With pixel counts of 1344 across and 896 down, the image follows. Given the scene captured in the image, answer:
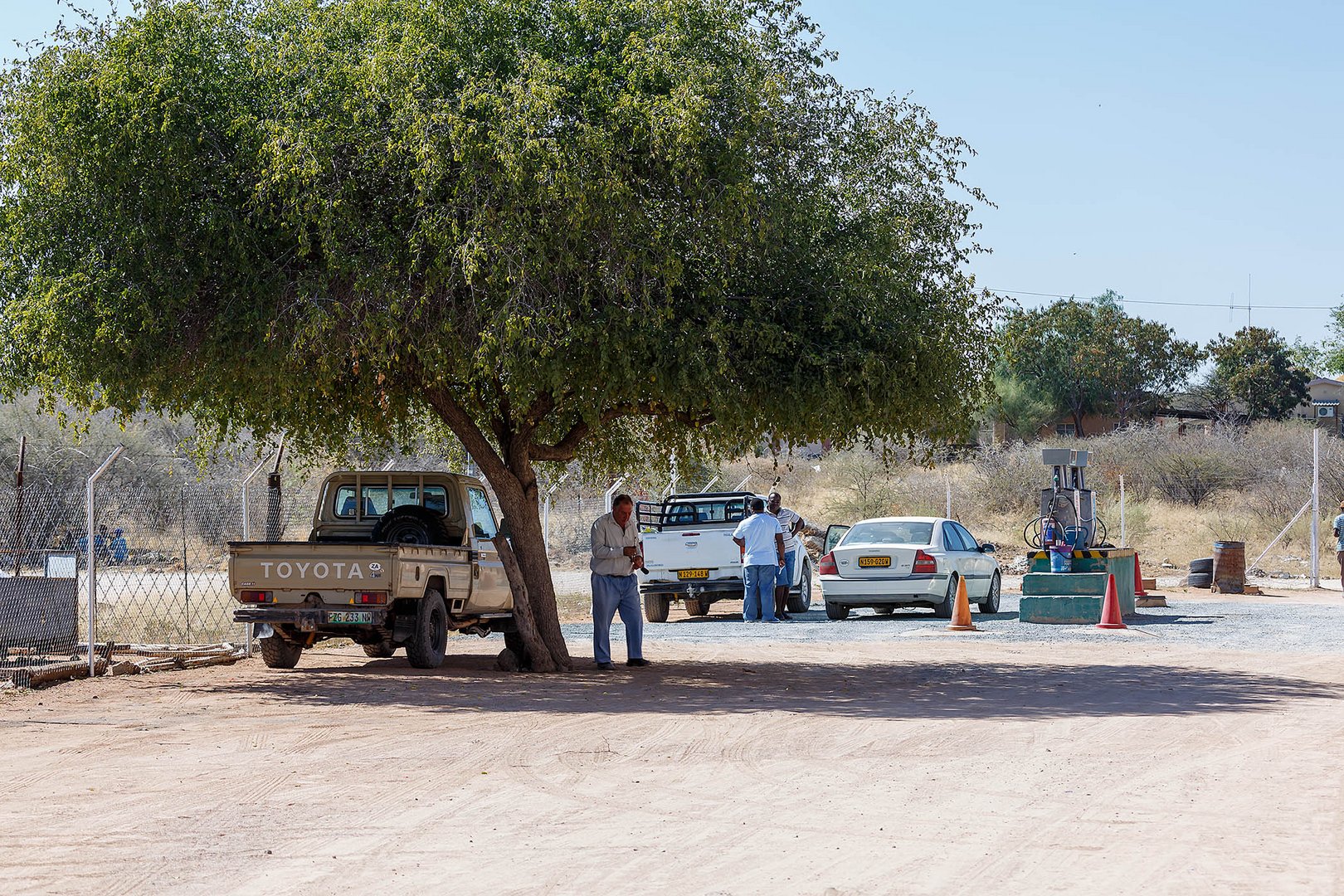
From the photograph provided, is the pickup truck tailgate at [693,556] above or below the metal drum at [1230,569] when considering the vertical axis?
above

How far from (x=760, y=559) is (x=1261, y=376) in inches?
1895

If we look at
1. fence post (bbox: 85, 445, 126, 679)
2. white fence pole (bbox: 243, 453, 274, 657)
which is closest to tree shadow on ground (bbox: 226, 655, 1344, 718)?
white fence pole (bbox: 243, 453, 274, 657)

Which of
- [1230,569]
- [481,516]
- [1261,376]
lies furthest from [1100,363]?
[481,516]

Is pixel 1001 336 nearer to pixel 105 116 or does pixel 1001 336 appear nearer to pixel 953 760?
pixel 953 760

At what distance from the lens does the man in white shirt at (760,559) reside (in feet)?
70.4

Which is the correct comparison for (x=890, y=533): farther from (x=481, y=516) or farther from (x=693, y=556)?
(x=481, y=516)

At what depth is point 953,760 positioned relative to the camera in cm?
925

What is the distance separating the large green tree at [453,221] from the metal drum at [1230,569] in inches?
663

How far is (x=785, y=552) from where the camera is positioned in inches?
899

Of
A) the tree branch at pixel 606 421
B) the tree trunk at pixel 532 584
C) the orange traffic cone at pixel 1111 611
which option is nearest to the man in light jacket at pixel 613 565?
the tree trunk at pixel 532 584

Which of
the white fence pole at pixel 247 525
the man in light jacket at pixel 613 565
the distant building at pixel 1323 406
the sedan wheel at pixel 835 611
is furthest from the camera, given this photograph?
the distant building at pixel 1323 406

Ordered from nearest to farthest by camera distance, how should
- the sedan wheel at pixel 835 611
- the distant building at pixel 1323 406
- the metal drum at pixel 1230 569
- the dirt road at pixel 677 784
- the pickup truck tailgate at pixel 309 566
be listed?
the dirt road at pixel 677 784
the pickup truck tailgate at pixel 309 566
the sedan wheel at pixel 835 611
the metal drum at pixel 1230 569
the distant building at pixel 1323 406

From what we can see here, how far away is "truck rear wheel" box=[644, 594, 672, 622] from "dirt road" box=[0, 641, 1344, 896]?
346 inches

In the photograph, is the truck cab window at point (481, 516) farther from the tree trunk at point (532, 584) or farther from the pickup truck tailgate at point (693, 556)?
the pickup truck tailgate at point (693, 556)
